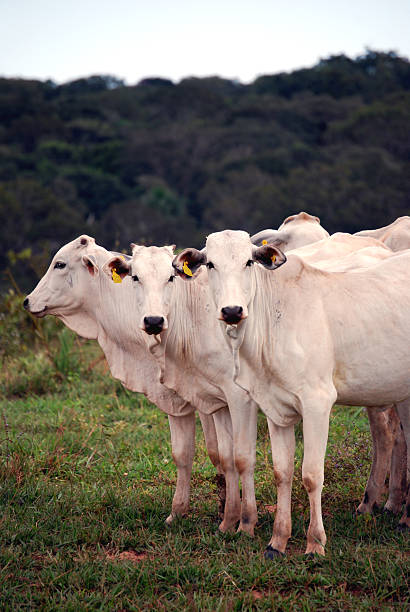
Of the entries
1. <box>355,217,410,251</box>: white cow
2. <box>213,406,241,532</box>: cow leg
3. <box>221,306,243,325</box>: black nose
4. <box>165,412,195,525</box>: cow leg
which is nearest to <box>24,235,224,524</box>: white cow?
<box>165,412,195,525</box>: cow leg

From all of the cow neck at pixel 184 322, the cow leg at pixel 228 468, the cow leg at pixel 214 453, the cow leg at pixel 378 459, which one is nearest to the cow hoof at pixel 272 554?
the cow leg at pixel 228 468

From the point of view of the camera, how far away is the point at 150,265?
443 cm

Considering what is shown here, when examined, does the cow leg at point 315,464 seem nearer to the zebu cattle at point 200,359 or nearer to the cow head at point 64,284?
the zebu cattle at point 200,359

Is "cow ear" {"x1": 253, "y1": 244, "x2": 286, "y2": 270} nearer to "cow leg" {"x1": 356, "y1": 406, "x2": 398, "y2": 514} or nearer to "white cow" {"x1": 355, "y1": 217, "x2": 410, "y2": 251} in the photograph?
"cow leg" {"x1": 356, "y1": 406, "x2": 398, "y2": 514}

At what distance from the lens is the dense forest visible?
26531mm

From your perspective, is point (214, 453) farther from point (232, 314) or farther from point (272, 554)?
point (232, 314)

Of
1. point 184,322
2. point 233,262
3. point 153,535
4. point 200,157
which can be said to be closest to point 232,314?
point 233,262

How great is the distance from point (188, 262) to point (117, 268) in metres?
0.67

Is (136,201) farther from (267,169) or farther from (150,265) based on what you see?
(150,265)

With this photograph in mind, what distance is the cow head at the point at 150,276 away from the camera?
429 cm

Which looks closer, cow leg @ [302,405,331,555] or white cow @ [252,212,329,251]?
cow leg @ [302,405,331,555]

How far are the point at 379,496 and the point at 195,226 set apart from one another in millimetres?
24470

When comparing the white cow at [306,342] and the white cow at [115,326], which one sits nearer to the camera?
the white cow at [306,342]

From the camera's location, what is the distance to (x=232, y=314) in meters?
3.58
